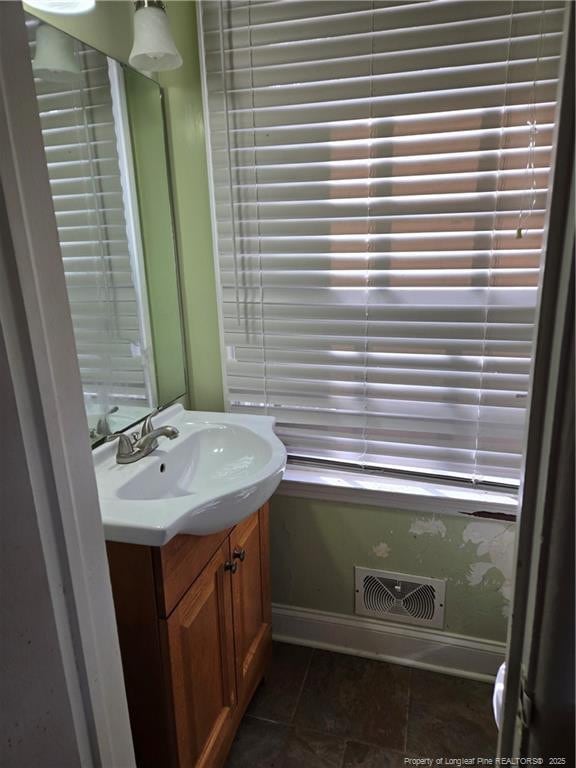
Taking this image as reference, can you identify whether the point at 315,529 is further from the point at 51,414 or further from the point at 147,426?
the point at 51,414

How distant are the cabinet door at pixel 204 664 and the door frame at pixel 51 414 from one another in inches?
15.1

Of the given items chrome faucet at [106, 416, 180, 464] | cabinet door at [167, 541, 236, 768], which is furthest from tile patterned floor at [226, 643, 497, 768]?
chrome faucet at [106, 416, 180, 464]

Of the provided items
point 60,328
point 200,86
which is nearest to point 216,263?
point 200,86

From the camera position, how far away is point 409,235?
4.88 ft

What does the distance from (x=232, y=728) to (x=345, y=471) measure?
0.84 m

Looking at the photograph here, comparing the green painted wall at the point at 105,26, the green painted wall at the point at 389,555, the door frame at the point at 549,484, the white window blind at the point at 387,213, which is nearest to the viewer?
the door frame at the point at 549,484

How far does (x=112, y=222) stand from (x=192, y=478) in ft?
2.58

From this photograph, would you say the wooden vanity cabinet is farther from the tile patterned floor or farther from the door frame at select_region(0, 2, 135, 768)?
the door frame at select_region(0, 2, 135, 768)

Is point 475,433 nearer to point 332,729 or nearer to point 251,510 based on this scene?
point 251,510

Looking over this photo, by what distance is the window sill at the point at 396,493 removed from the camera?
1.55 m

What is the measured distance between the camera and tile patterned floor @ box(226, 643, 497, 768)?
144cm

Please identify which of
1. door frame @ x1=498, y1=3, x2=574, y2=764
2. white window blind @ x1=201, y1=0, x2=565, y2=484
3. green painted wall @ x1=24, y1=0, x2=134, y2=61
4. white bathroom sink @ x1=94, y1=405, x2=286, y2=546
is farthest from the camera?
white window blind @ x1=201, y1=0, x2=565, y2=484

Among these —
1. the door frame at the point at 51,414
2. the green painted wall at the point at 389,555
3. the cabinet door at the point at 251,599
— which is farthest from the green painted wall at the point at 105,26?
the green painted wall at the point at 389,555

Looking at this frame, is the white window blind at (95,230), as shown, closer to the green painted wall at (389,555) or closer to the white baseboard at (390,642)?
the green painted wall at (389,555)
